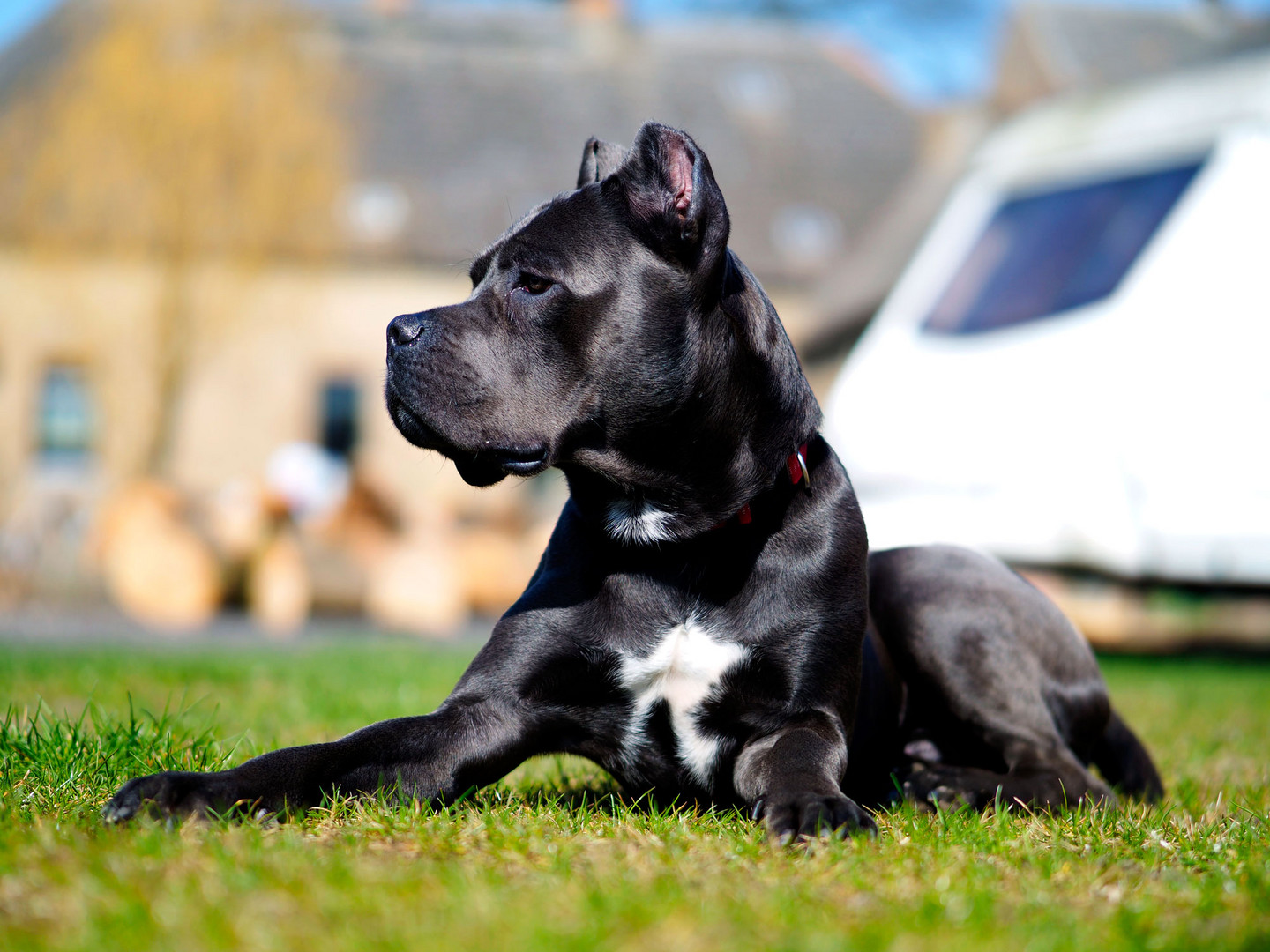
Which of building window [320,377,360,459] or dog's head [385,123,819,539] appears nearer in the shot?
dog's head [385,123,819,539]

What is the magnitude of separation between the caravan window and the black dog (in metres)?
4.55

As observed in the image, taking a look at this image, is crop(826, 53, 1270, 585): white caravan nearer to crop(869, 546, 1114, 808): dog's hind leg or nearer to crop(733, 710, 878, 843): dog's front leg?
crop(869, 546, 1114, 808): dog's hind leg

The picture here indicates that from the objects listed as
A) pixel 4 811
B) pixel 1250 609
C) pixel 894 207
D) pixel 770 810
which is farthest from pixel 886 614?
pixel 894 207

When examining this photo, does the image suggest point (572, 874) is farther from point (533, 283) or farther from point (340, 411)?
point (340, 411)

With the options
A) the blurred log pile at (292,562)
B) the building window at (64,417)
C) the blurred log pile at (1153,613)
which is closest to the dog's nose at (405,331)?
the blurred log pile at (1153,613)

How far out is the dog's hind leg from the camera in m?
3.33

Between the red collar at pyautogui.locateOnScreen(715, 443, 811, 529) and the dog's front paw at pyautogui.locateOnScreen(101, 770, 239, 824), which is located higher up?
the red collar at pyautogui.locateOnScreen(715, 443, 811, 529)

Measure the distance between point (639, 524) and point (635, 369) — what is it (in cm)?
39

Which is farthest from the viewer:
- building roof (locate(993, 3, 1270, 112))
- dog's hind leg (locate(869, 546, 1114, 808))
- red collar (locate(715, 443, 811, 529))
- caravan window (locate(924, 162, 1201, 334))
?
building roof (locate(993, 3, 1270, 112))

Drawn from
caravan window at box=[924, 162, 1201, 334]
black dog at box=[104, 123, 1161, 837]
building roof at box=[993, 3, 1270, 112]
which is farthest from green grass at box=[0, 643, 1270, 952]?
building roof at box=[993, 3, 1270, 112]

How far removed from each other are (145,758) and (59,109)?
16.5 meters

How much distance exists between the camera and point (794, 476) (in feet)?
10.0

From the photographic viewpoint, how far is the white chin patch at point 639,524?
3.07m

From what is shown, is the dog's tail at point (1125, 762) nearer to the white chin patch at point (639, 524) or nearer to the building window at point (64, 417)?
the white chin patch at point (639, 524)
